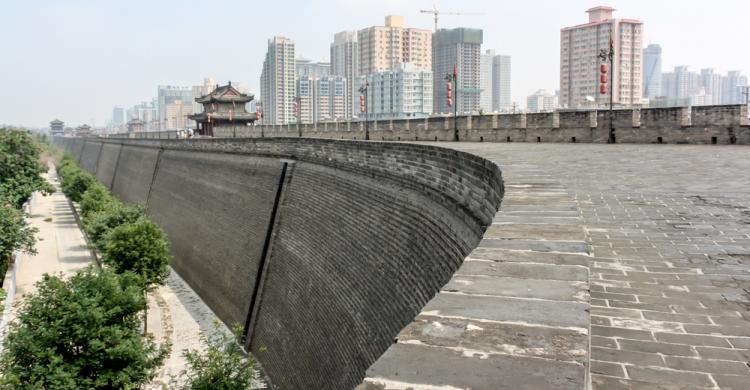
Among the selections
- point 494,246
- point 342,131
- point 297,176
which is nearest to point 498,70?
point 342,131

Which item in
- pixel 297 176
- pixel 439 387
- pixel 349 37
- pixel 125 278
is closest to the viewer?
pixel 439 387

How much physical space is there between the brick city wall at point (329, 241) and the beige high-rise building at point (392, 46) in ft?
283

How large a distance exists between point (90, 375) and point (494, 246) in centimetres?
825

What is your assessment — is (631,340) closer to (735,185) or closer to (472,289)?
(472,289)

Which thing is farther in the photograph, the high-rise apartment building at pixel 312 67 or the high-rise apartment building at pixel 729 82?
the high-rise apartment building at pixel 729 82

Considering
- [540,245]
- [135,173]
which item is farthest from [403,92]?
[540,245]

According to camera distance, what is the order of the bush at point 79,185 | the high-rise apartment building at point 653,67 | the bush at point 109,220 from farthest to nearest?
the high-rise apartment building at point 653,67 → the bush at point 79,185 → the bush at point 109,220

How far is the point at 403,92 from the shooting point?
248 feet

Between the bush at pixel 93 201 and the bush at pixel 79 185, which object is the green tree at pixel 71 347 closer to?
the bush at pixel 93 201

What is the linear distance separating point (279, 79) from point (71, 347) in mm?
91269

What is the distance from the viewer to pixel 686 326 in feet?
9.78

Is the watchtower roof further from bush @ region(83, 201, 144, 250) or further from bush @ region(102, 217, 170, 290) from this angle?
bush @ region(102, 217, 170, 290)

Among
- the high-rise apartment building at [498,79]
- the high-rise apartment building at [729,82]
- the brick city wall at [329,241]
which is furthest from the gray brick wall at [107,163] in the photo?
the high-rise apartment building at [729,82]

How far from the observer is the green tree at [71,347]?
913cm
